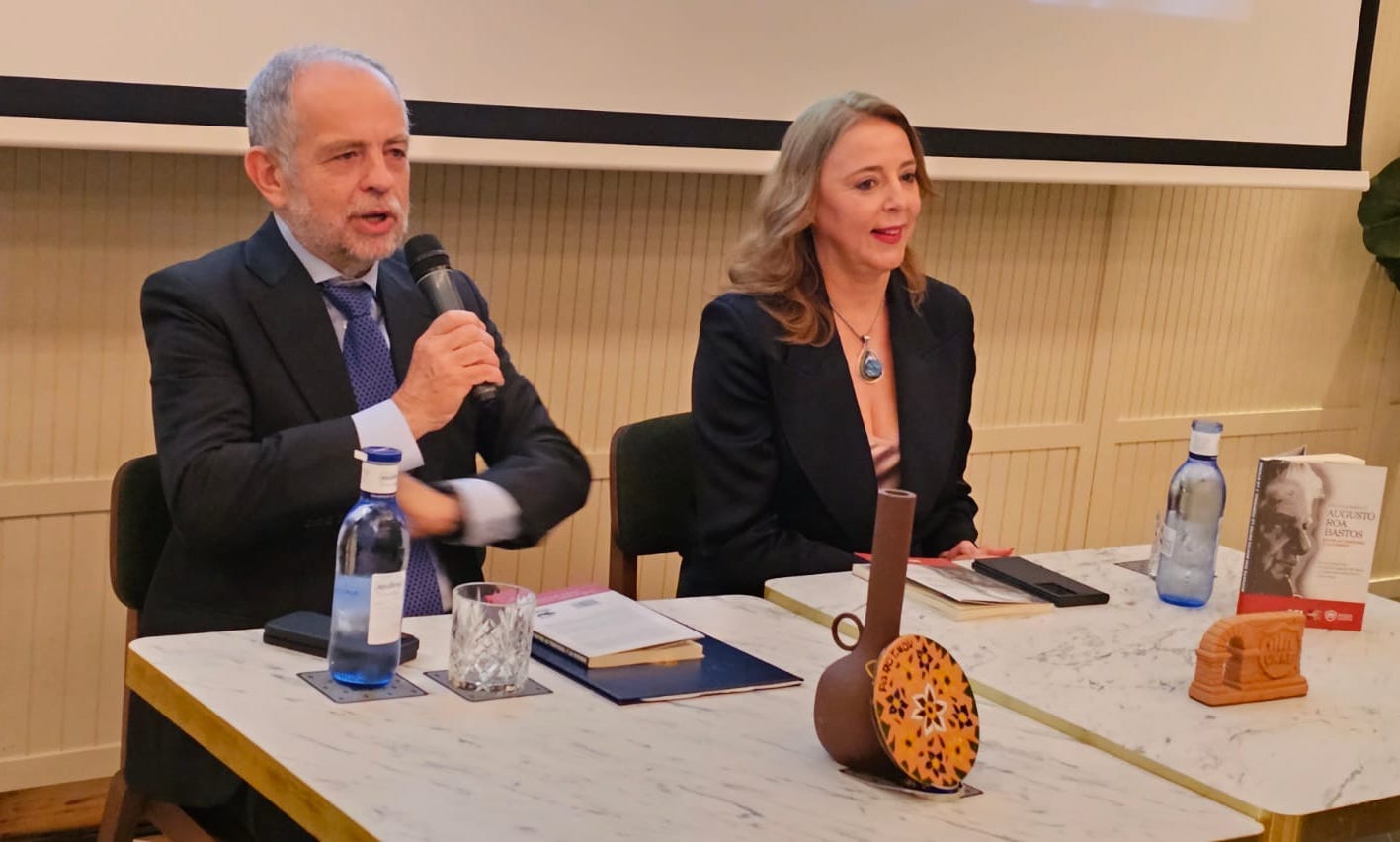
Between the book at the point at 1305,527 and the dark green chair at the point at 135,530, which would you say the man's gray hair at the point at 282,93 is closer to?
the dark green chair at the point at 135,530

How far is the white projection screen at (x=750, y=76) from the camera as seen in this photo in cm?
281

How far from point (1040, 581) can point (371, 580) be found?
106cm

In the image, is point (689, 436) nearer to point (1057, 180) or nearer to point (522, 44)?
point (522, 44)

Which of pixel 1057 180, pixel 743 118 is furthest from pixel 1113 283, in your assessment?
pixel 743 118

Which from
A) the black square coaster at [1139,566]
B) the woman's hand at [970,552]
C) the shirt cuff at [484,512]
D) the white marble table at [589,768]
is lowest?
the white marble table at [589,768]

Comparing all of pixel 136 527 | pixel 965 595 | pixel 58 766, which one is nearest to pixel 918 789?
pixel 965 595

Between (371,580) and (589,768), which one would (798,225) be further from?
Result: (589,768)

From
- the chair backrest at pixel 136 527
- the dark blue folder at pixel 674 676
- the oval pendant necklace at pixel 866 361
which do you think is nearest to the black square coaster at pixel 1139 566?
the oval pendant necklace at pixel 866 361

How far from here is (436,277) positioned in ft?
7.58

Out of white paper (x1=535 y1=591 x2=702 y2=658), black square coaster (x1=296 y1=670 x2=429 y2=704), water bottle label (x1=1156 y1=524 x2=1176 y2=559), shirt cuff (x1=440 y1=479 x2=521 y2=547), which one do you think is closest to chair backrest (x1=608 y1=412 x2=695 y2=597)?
shirt cuff (x1=440 y1=479 x2=521 y2=547)

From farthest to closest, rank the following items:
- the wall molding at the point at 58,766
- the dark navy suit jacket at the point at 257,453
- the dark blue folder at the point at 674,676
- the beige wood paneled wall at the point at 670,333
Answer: the wall molding at the point at 58,766, the beige wood paneled wall at the point at 670,333, the dark navy suit jacket at the point at 257,453, the dark blue folder at the point at 674,676

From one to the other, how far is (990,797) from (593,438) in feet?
7.20

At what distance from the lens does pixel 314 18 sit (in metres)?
2.98

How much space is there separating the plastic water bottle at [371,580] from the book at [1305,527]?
3.85 feet
